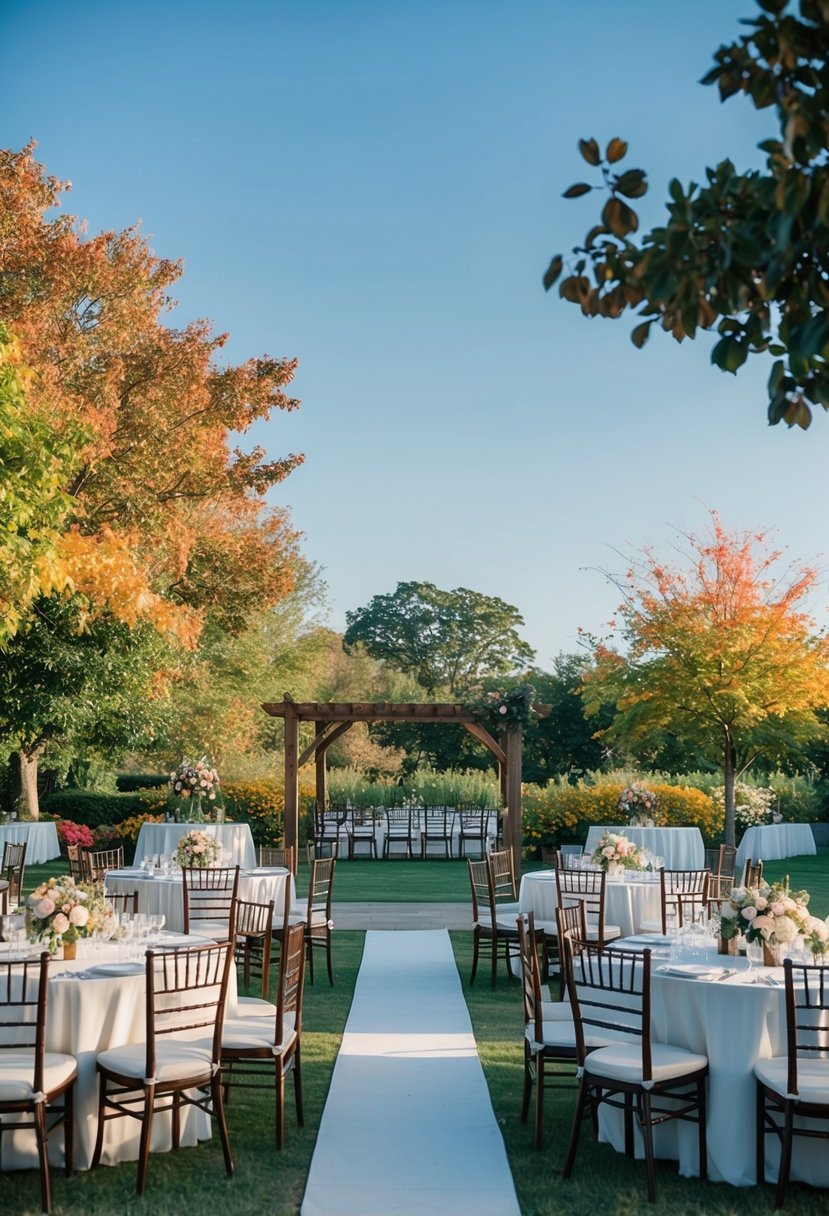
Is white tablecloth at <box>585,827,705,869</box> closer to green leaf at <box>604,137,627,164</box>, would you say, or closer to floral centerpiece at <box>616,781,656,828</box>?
floral centerpiece at <box>616,781,656,828</box>

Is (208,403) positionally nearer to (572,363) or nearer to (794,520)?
(572,363)

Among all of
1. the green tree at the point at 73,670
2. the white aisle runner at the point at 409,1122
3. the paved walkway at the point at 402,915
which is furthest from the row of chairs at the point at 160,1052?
the green tree at the point at 73,670

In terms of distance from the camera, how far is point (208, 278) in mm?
23953

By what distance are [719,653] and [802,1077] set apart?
13.8 meters

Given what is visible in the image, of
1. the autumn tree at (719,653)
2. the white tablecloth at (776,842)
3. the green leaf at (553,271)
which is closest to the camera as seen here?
the green leaf at (553,271)

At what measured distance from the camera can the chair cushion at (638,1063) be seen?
Answer: 212 inches

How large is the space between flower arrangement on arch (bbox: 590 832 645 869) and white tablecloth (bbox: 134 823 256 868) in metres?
6.87

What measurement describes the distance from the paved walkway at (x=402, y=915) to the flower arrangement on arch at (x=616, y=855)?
3223 millimetres

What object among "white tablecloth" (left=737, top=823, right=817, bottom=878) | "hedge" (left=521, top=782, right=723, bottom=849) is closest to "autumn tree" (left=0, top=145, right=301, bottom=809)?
"hedge" (left=521, top=782, right=723, bottom=849)

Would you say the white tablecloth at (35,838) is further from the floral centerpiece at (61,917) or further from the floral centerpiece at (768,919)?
the floral centerpiece at (768,919)

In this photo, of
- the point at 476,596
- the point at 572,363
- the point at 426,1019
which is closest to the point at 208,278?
the point at 572,363

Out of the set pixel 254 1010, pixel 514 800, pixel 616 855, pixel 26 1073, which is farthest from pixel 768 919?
pixel 514 800

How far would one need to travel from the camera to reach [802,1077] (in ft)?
17.2

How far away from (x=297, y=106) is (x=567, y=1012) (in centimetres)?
1165
